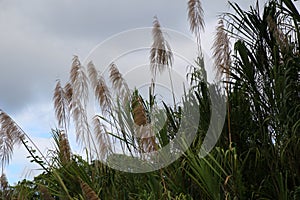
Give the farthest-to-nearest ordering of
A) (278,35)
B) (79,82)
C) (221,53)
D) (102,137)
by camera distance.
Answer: (79,82) < (102,137) < (221,53) < (278,35)

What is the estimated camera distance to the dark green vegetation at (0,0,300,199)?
4121mm

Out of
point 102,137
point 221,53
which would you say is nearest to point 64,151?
point 102,137

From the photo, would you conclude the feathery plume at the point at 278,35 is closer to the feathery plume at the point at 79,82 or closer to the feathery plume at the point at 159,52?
the feathery plume at the point at 159,52

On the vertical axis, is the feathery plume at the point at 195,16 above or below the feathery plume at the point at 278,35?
above

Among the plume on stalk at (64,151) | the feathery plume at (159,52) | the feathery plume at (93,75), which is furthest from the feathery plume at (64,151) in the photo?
the feathery plume at (159,52)

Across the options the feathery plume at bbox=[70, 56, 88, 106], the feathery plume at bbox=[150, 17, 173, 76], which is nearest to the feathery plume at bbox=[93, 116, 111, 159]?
the feathery plume at bbox=[70, 56, 88, 106]

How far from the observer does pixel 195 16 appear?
4.96 m

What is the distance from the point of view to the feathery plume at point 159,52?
4680 millimetres

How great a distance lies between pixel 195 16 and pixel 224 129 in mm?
1030

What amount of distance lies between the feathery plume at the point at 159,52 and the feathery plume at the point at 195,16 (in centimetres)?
33

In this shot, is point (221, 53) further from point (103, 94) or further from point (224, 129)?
point (103, 94)

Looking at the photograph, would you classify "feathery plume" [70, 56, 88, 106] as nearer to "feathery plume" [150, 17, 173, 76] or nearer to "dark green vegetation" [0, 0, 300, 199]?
"dark green vegetation" [0, 0, 300, 199]

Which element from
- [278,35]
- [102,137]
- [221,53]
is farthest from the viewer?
[102,137]

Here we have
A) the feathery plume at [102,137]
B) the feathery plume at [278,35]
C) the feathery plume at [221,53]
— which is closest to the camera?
the feathery plume at [278,35]
